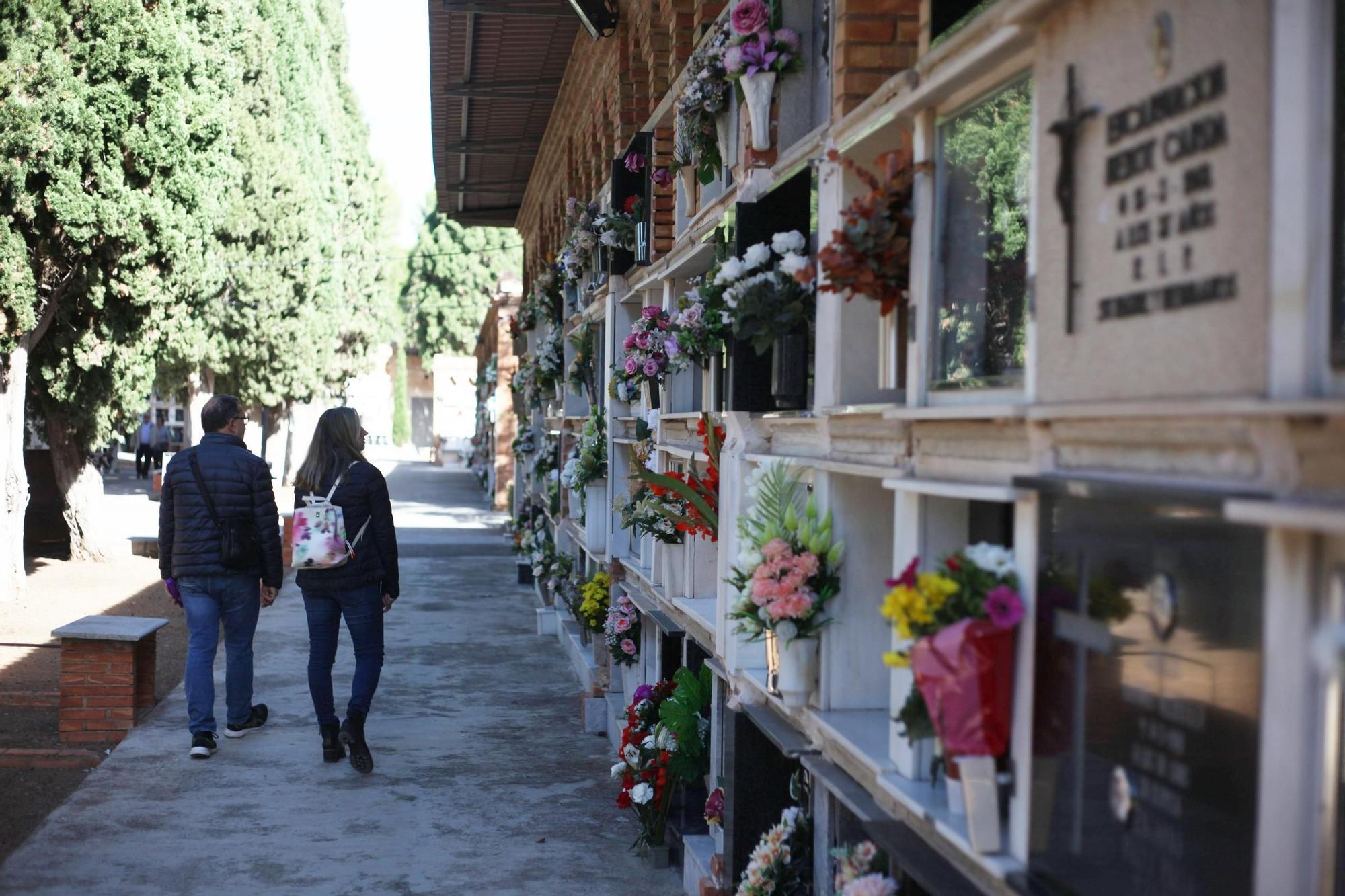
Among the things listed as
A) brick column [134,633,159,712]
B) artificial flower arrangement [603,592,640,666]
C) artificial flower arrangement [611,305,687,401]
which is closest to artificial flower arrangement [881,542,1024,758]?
artificial flower arrangement [611,305,687,401]

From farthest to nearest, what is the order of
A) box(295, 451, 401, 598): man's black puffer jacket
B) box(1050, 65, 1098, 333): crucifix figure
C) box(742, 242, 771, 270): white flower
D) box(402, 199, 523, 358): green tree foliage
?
box(402, 199, 523, 358): green tree foliage < box(295, 451, 401, 598): man's black puffer jacket < box(742, 242, 771, 270): white flower < box(1050, 65, 1098, 333): crucifix figure

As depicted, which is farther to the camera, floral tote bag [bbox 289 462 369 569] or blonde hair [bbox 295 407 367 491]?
blonde hair [bbox 295 407 367 491]

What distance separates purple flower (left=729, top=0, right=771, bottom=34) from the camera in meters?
5.37

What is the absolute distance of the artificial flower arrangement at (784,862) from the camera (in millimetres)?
4812

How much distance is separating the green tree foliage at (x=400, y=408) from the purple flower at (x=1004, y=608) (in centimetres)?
6972

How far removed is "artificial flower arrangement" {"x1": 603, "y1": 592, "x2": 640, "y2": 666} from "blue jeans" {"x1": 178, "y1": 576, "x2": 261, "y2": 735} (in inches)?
84.8

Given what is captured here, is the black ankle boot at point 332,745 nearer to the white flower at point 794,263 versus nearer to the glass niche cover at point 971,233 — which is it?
the white flower at point 794,263

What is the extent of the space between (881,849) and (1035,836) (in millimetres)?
972

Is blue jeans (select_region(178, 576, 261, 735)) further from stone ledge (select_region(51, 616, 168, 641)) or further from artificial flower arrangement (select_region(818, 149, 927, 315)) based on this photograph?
artificial flower arrangement (select_region(818, 149, 927, 315))

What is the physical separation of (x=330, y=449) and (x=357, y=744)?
171cm

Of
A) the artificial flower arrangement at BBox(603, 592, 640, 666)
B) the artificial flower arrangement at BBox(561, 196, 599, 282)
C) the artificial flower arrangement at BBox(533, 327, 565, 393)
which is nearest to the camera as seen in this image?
the artificial flower arrangement at BBox(603, 592, 640, 666)

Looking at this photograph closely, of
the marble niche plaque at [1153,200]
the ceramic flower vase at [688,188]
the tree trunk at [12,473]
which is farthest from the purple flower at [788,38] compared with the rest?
the tree trunk at [12,473]

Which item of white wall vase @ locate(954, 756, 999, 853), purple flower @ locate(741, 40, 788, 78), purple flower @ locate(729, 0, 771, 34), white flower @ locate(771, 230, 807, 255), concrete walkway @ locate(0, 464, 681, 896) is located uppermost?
purple flower @ locate(729, 0, 771, 34)

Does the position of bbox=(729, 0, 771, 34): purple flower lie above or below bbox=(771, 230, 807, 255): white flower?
above
